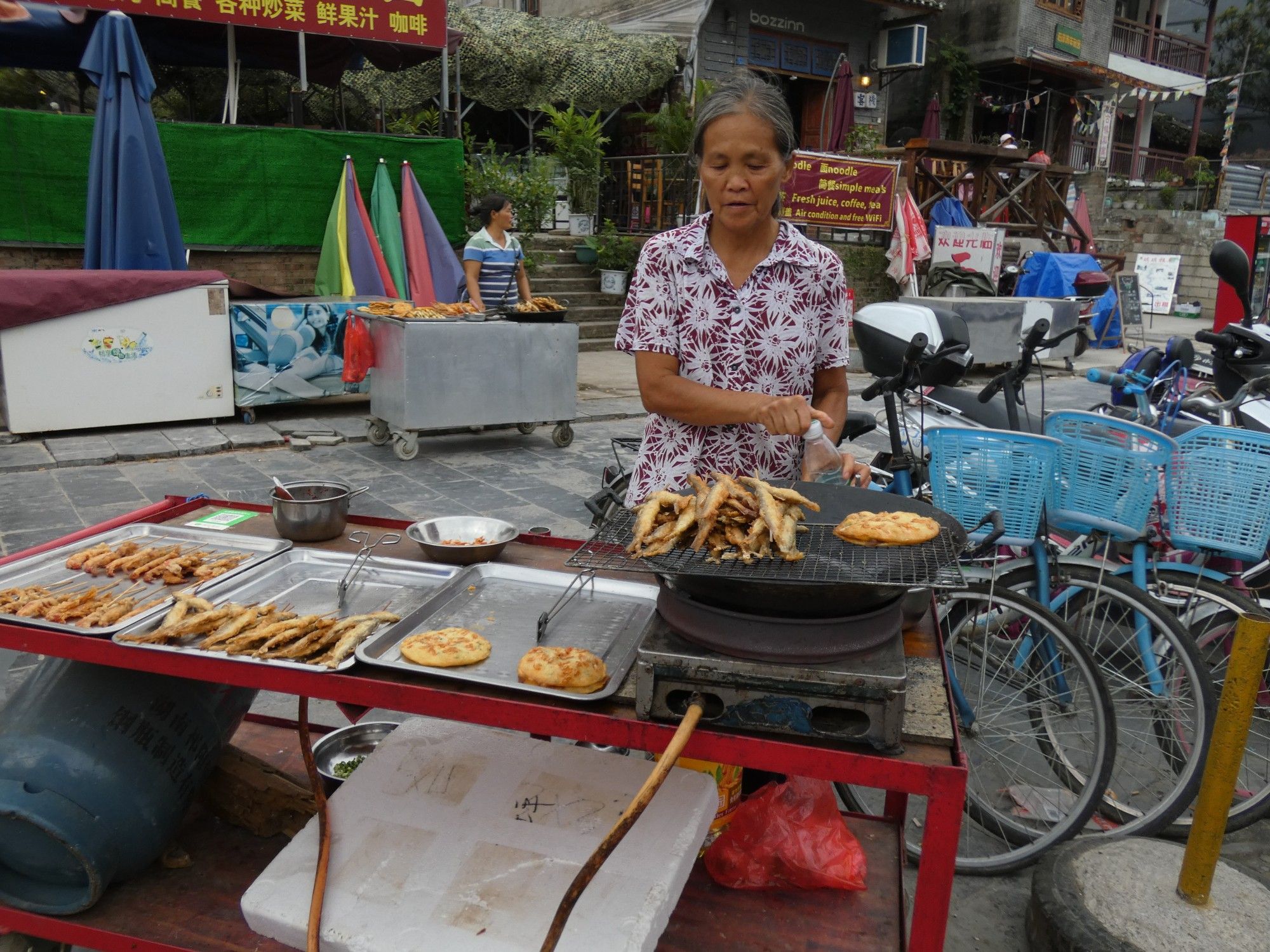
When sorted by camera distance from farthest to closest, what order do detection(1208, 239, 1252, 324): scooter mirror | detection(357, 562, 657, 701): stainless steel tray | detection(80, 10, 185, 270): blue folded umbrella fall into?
detection(80, 10, 185, 270): blue folded umbrella, detection(1208, 239, 1252, 324): scooter mirror, detection(357, 562, 657, 701): stainless steel tray

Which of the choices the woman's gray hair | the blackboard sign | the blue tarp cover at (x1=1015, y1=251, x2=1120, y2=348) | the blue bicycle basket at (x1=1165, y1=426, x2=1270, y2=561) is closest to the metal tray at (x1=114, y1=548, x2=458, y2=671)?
the woman's gray hair

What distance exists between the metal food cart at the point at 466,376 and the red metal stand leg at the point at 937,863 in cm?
626

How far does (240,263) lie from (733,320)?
9.31 meters

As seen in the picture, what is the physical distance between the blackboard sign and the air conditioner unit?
231 inches

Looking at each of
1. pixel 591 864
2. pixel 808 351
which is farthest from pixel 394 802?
pixel 808 351

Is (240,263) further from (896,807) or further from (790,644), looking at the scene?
(790,644)

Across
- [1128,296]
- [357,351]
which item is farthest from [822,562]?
[1128,296]

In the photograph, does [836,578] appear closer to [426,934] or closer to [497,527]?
[426,934]

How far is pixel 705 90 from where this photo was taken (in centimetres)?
1404

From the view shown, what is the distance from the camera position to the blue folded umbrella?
26.5ft

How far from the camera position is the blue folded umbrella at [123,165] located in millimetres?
8062

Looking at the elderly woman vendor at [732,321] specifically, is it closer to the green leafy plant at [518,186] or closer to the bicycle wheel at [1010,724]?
the bicycle wheel at [1010,724]

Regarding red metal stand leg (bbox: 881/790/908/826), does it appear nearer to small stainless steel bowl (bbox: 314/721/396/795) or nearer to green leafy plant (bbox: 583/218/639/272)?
small stainless steel bowl (bbox: 314/721/396/795)

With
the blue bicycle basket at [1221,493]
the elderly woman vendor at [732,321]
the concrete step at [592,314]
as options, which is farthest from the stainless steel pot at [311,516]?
the concrete step at [592,314]
